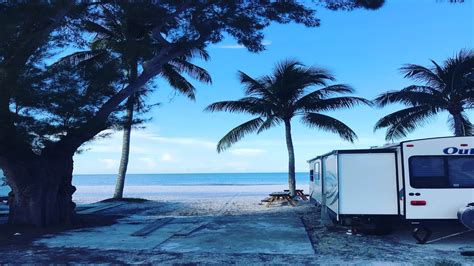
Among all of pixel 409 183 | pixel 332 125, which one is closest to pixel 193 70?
pixel 332 125

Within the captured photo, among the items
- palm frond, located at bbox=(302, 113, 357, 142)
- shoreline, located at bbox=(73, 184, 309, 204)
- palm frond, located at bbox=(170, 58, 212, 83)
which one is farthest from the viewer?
shoreline, located at bbox=(73, 184, 309, 204)

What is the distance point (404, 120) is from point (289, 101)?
5.46 m

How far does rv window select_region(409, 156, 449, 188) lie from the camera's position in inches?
389

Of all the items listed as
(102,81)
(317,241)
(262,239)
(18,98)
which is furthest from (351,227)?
(18,98)

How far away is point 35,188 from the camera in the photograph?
500 inches

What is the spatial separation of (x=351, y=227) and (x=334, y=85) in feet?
41.2

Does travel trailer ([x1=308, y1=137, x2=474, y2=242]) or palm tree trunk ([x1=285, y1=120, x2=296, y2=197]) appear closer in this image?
travel trailer ([x1=308, y1=137, x2=474, y2=242])

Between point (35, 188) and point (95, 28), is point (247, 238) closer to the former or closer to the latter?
point (35, 188)

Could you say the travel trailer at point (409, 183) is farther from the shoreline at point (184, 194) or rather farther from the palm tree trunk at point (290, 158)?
the shoreline at point (184, 194)

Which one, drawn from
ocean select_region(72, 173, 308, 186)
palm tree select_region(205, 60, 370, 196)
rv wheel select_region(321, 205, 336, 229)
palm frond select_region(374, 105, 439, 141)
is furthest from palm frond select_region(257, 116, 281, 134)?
ocean select_region(72, 173, 308, 186)

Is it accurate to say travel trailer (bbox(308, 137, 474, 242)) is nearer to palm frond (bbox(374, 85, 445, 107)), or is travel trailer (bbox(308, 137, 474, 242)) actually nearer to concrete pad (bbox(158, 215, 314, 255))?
concrete pad (bbox(158, 215, 314, 255))

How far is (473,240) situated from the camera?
33.9 ft

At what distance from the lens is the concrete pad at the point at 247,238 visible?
9.34 m

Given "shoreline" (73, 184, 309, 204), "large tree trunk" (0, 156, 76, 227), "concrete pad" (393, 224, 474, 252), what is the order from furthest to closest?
1. "shoreline" (73, 184, 309, 204)
2. "large tree trunk" (0, 156, 76, 227)
3. "concrete pad" (393, 224, 474, 252)
